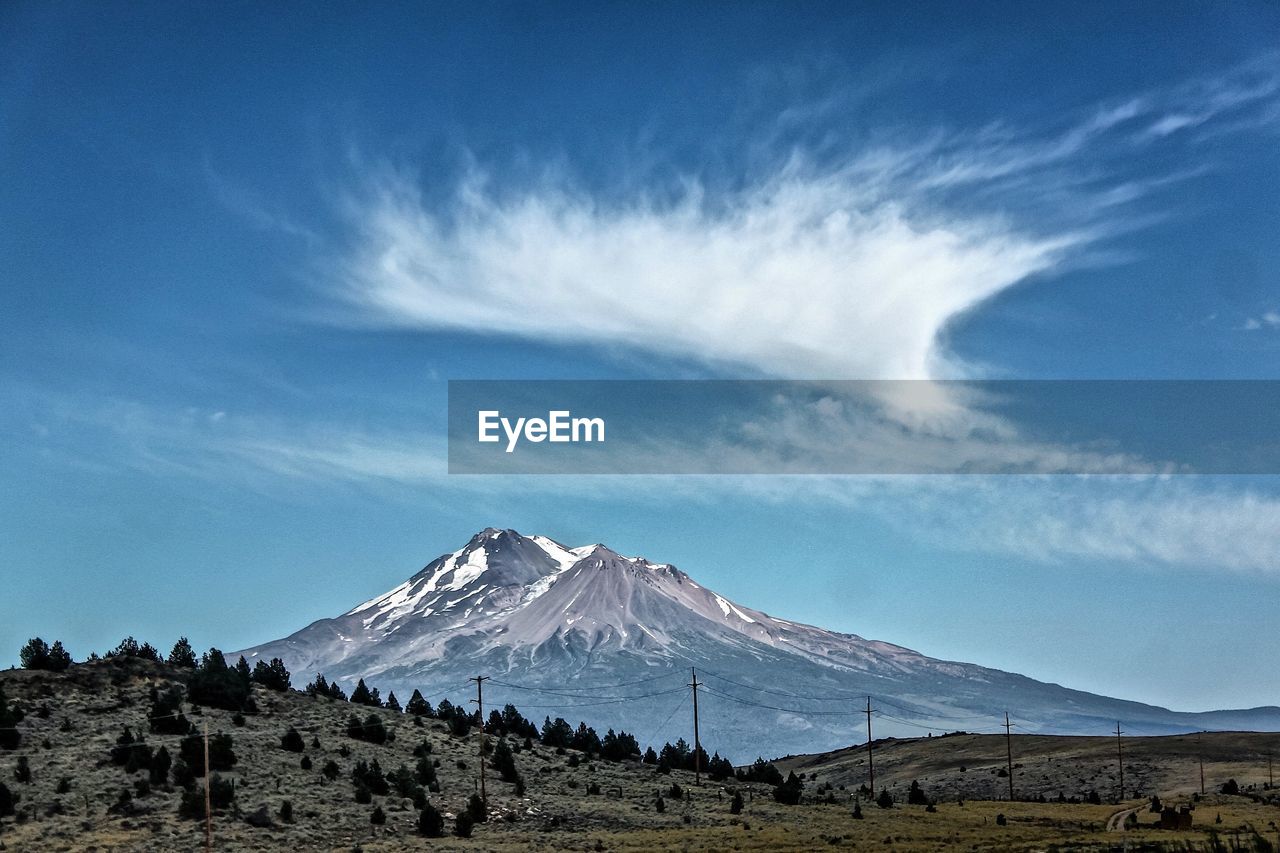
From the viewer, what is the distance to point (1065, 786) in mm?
109812

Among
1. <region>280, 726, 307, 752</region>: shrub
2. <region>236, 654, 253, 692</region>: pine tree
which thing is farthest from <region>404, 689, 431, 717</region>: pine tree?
<region>280, 726, 307, 752</region>: shrub

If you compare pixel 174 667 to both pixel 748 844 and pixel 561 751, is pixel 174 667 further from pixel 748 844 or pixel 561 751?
pixel 748 844

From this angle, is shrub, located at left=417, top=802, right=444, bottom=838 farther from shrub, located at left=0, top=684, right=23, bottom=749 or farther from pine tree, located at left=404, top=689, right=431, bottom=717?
pine tree, located at left=404, top=689, right=431, bottom=717

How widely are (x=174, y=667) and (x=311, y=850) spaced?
35734 millimetres

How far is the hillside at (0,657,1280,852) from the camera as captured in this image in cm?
5975

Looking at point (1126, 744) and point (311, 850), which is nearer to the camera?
point (311, 850)

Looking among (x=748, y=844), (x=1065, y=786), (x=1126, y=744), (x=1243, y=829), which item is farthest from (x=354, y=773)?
(x=1126, y=744)

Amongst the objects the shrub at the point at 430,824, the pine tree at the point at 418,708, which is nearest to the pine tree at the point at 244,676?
the pine tree at the point at 418,708

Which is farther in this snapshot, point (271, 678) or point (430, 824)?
point (271, 678)

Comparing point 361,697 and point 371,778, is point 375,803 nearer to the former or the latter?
point 371,778

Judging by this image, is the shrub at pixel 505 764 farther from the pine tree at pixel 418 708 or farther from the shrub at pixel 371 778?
the pine tree at pixel 418 708

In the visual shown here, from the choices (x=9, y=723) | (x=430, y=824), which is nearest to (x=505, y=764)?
(x=430, y=824)

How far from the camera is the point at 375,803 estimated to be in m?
67.5

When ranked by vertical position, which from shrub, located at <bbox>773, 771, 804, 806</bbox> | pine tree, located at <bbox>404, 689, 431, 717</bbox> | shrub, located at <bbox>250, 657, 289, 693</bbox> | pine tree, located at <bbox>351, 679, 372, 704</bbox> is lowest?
shrub, located at <bbox>773, 771, 804, 806</bbox>
